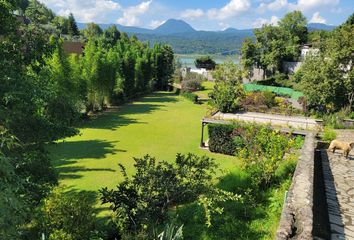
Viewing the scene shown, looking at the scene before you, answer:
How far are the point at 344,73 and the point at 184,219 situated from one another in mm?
20185

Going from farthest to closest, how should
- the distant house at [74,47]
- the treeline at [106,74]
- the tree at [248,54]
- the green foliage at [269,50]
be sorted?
1. the tree at [248,54]
2. the green foliage at [269,50]
3. the distant house at [74,47]
4. the treeline at [106,74]

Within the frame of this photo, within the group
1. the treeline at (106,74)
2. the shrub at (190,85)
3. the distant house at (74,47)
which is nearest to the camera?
the treeline at (106,74)

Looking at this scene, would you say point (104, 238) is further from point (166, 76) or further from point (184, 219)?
point (166, 76)

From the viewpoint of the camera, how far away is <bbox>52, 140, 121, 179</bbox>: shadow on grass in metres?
14.6

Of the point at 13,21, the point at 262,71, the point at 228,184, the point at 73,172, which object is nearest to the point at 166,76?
the point at 262,71

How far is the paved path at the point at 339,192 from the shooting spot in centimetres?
700

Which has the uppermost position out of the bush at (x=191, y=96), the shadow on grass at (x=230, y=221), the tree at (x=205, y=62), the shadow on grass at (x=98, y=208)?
the tree at (x=205, y=62)

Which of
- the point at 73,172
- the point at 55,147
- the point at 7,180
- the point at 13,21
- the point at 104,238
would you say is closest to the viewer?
the point at 7,180

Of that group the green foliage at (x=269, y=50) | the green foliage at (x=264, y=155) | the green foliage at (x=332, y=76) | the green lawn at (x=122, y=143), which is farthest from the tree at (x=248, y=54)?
the green foliage at (x=264, y=155)

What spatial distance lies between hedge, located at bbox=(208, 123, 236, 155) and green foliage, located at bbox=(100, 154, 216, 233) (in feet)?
32.8

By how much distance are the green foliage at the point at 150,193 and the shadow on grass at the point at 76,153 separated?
6937 millimetres

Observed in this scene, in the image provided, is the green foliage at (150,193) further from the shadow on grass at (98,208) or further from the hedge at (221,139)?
the hedge at (221,139)

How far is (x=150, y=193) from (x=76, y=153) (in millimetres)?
10887

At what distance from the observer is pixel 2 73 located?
617 cm
